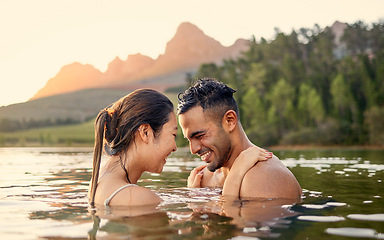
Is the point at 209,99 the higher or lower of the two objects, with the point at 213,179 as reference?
higher

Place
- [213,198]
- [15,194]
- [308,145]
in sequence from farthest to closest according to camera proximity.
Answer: [308,145]
[15,194]
[213,198]

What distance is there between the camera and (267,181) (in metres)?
5.99

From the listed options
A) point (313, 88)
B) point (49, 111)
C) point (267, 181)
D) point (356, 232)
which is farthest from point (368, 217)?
point (49, 111)

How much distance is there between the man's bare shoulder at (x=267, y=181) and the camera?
19.2 ft

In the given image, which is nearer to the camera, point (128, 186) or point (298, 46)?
point (128, 186)

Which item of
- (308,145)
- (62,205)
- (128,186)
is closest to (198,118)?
(128,186)

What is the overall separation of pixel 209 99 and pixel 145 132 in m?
1.39

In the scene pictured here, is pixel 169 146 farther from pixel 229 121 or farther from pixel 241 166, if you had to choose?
pixel 229 121

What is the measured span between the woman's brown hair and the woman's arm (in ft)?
3.90

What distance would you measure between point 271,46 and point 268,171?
118295 millimetres

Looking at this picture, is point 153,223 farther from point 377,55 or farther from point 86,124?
point 86,124


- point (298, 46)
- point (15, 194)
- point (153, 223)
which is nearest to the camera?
point (153, 223)

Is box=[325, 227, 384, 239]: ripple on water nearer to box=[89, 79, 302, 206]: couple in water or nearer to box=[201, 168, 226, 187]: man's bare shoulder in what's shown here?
box=[89, 79, 302, 206]: couple in water

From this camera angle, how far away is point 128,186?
5.25 metres
